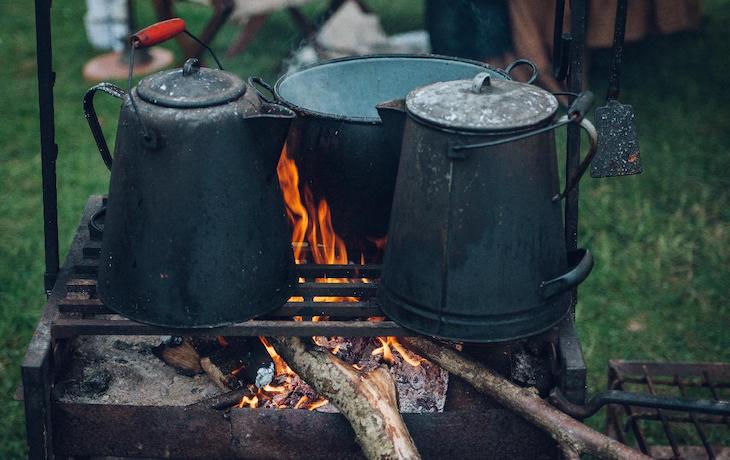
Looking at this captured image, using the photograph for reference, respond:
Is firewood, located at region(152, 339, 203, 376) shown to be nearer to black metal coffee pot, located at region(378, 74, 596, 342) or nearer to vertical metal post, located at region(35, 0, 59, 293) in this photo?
vertical metal post, located at region(35, 0, 59, 293)

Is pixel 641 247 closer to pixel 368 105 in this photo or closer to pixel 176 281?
pixel 368 105

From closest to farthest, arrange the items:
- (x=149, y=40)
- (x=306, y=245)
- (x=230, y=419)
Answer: (x=149, y=40) → (x=230, y=419) → (x=306, y=245)

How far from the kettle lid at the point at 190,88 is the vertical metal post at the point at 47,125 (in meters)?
0.38

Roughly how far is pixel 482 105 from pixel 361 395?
709mm

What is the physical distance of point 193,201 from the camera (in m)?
1.86

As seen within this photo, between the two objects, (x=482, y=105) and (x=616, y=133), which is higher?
(x=482, y=105)

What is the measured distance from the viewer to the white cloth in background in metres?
6.00

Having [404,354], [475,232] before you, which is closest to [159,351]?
[404,354]

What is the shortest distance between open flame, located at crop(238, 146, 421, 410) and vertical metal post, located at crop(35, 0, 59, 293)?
1.92 ft

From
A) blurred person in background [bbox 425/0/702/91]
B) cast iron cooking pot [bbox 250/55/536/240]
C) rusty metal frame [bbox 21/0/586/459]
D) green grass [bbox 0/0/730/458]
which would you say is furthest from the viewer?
blurred person in background [bbox 425/0/702/91]

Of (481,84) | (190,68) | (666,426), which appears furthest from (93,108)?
(666,426)

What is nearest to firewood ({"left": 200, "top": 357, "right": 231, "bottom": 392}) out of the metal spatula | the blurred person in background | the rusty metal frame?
the rusty metal frame

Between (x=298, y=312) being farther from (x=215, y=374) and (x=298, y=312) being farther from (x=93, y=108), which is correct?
(x=93, y=108)

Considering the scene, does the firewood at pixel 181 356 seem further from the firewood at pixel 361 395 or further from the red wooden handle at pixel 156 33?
the red wooden handle at pixel 156 33
